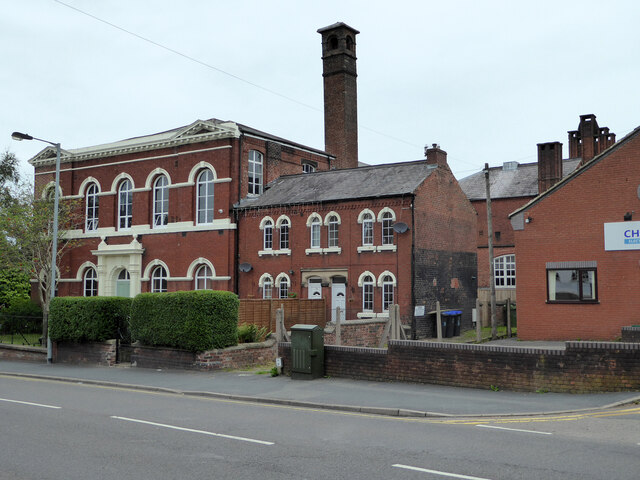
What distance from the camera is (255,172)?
34531mm

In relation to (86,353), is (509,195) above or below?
above

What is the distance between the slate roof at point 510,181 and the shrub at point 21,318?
29457 mm

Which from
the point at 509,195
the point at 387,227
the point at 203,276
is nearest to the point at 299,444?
the point at 387,227

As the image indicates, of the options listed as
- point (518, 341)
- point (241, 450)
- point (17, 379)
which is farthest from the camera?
point (518, 341)

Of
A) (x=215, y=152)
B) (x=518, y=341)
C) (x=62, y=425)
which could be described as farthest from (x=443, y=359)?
(x=215, y=152)

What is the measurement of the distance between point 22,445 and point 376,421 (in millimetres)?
5538

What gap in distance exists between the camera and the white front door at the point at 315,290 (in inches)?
1183

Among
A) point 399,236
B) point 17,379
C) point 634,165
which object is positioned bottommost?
point 17,379

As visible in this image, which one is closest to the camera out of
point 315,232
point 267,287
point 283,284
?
point 315,232

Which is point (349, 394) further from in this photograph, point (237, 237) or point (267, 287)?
point (237, 237)

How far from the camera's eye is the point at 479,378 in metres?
13.9

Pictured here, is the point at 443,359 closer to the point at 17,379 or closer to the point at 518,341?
the point at 518,341

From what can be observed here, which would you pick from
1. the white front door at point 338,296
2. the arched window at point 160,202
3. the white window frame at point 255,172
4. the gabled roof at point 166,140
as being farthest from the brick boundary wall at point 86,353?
the gabled roof at point 166,140

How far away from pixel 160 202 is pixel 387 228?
1410 centimetres
